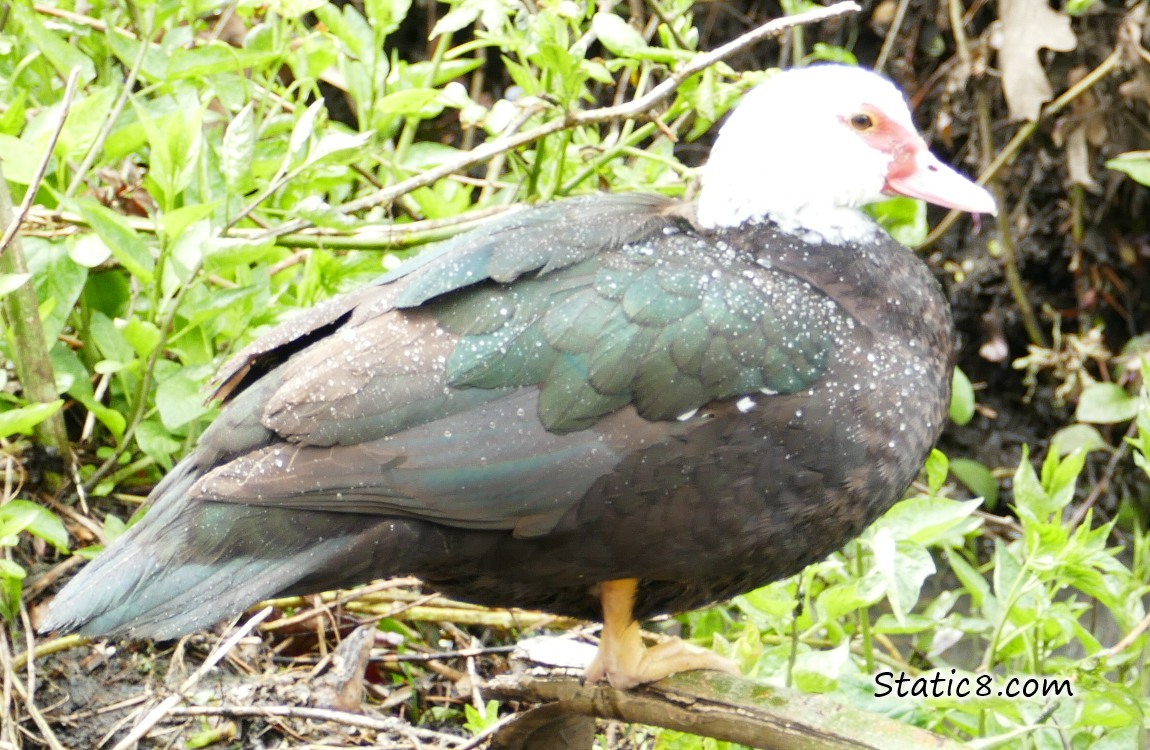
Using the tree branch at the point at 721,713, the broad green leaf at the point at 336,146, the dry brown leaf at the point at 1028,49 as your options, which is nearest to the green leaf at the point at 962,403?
the dry brown leaf at the point at 1028,49

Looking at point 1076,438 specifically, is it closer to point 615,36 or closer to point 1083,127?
point 1083,127

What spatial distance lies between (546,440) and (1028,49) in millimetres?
2215

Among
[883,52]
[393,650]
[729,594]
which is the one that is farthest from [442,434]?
[883,52]

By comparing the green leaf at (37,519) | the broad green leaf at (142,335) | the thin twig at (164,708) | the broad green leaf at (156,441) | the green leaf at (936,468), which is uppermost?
the broad green leaf at (142,335)

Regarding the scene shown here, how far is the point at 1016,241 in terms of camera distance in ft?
14.4

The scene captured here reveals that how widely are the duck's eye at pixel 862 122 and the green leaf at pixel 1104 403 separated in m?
1.60

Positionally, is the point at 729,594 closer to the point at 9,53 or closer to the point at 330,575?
the point at 330,575

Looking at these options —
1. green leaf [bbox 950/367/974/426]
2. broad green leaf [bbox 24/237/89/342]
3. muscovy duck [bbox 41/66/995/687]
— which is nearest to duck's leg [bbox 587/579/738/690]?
muscovy duck [bbox 41/66/995/687]

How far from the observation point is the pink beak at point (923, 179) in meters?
2.59

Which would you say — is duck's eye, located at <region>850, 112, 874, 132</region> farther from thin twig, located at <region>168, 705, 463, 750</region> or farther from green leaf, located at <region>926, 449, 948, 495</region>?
thin twig, located at <region>168, 705, 463, 750</region>

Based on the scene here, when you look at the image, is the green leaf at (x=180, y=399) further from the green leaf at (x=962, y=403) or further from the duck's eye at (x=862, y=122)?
the green leaf at (x=962, y=403)

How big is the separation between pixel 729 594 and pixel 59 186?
5.75 ft

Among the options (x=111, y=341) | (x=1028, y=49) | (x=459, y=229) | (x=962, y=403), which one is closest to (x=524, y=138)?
(x=459, y=229)

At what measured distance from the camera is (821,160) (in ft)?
8.38
